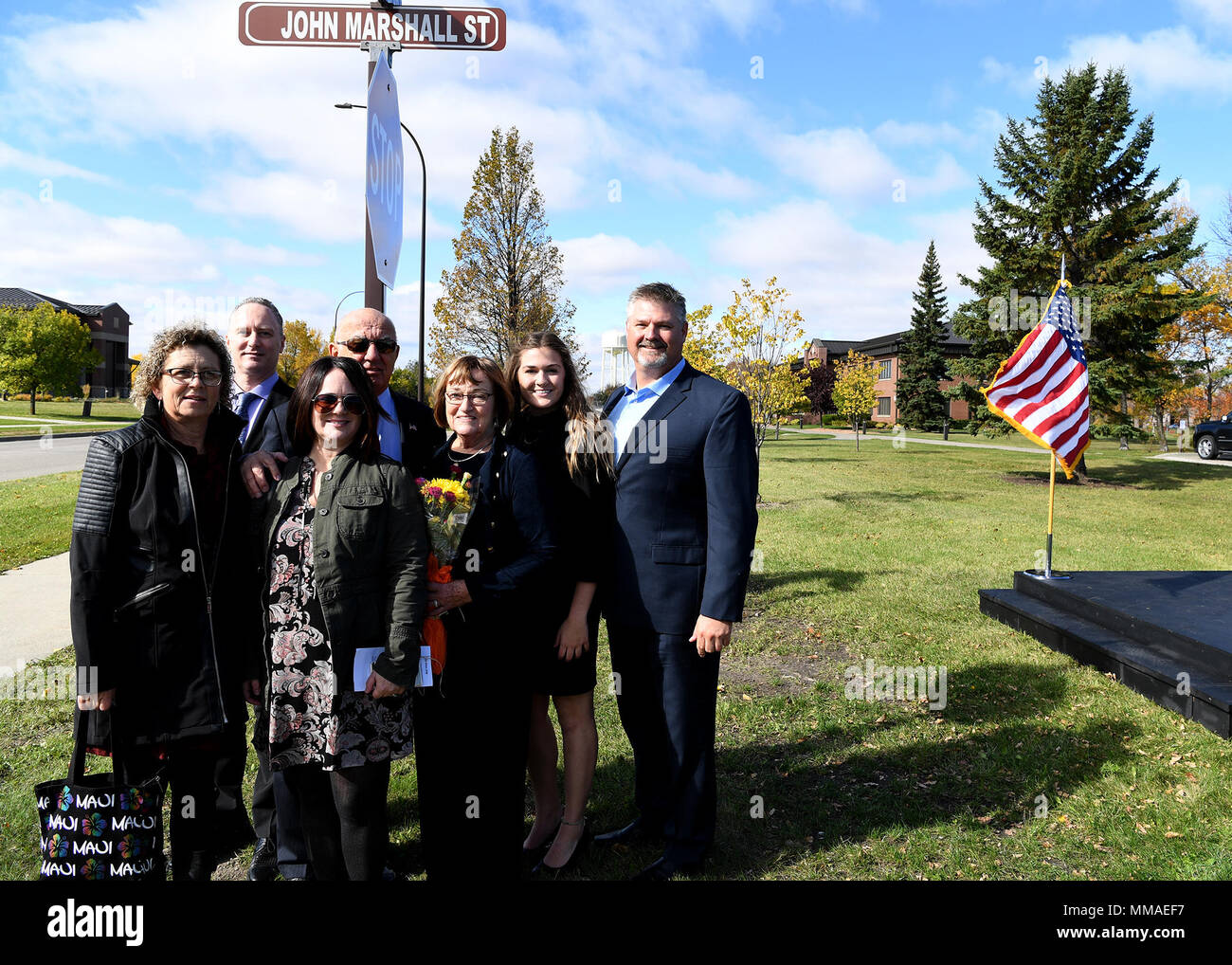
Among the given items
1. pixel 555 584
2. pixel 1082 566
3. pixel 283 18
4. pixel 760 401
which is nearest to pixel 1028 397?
pixel 1082 566

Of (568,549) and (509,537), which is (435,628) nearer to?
(509,537)

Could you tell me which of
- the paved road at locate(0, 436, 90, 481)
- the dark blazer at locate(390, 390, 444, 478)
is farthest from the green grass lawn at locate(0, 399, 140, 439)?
the dark blazer at locate(390, 390, 444, 478)

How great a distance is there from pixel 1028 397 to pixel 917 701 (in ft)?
13.4

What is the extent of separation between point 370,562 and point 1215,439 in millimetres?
36017

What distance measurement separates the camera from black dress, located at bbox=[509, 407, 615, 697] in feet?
10.3

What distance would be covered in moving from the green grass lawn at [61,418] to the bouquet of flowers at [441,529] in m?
25.5

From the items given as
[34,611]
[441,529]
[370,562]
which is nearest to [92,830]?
[370,562]

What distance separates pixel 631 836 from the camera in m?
3.68

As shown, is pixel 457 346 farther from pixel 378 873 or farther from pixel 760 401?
pixel 378 873

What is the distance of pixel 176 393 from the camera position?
2885mm

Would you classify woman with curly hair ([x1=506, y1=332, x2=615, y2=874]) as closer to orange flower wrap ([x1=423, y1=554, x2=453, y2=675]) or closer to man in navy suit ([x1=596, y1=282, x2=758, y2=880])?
man in navy suit ([x1=596, y1=282, x2=758, y2=880])

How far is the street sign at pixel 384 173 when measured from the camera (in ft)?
8.11

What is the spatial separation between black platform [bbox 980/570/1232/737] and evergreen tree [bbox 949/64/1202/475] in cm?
1608
